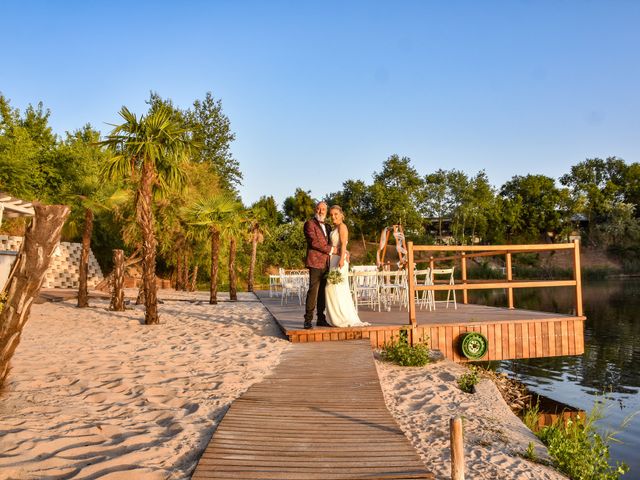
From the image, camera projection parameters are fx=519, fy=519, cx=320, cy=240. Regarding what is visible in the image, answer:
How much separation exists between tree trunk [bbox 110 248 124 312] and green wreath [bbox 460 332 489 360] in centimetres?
809

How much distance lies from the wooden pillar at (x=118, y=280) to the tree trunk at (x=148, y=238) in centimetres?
185

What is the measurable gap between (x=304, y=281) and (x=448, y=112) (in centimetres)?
1153

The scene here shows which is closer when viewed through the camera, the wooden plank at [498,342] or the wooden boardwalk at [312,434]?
the wooden boardwalk at [312,434]

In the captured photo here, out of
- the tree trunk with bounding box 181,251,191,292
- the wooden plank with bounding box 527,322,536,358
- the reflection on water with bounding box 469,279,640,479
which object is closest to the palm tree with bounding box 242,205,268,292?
the tree trunk with bounding box 181,251,191,292

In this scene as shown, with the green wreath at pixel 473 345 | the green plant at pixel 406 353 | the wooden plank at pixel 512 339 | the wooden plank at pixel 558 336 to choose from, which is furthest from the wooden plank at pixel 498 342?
the green plant at pixel 406 353

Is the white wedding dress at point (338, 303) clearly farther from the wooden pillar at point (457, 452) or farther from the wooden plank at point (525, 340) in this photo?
the wooden pillar at point (457, 452)

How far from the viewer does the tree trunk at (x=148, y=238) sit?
9984 mm

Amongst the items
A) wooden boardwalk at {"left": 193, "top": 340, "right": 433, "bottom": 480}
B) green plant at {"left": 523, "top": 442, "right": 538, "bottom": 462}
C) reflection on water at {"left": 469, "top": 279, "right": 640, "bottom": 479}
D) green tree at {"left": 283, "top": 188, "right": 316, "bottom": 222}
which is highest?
green tree at {"left": 283, "top": 188, "right": 316, "bottom": 222}

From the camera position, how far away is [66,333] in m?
8.88

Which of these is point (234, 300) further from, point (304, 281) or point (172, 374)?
point (172, 374)

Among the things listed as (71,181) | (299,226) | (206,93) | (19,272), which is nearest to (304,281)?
(19,272)

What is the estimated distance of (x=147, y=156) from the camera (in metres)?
9.95

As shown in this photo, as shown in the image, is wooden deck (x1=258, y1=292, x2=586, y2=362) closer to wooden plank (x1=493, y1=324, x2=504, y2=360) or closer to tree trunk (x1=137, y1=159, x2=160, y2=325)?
wooden plank (x1=493, y1=324, x2=504, y2=360)

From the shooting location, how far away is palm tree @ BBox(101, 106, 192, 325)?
9.98 m
